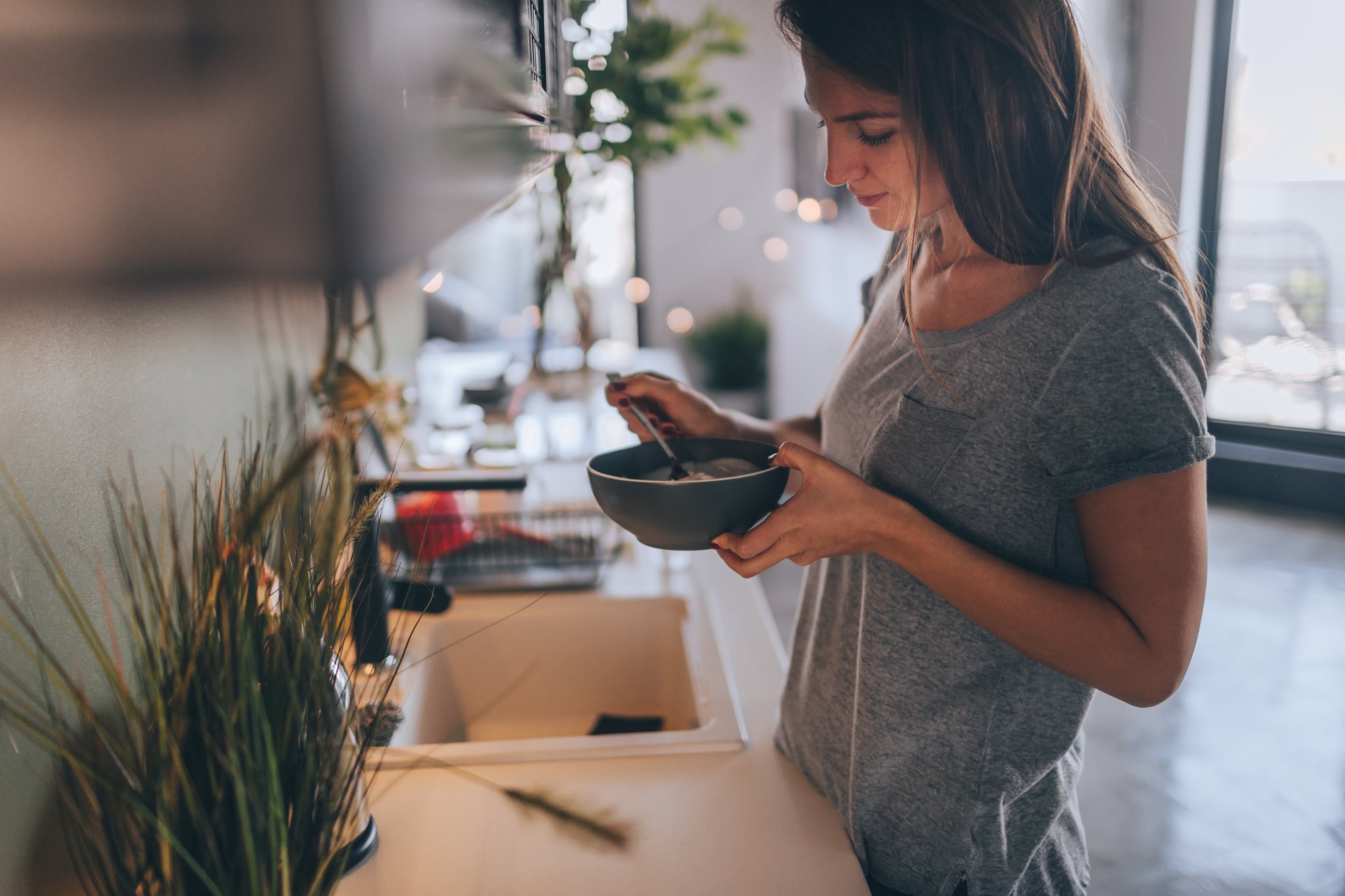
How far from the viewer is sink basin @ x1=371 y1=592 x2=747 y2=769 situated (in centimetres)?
116

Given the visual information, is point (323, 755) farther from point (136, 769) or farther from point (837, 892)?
point (837, 892)

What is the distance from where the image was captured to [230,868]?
42 cm

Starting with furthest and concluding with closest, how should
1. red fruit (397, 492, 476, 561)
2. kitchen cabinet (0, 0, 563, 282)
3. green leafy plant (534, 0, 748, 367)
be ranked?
green leafy plant (534, 0, 748, 367), red fruit (397, 492, 476, 561), kitchen cabinet (0, 0, 563, 282)

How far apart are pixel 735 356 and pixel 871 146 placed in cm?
456

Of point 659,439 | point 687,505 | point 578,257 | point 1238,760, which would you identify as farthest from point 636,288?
point 687,505

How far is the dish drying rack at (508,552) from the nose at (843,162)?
75 cm

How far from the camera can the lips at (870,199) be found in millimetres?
751

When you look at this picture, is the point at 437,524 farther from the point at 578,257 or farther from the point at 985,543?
the point at 578,257

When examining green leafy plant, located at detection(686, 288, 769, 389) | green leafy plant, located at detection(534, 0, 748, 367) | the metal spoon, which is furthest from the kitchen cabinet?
green leafy plant, located at detection(686, 288, 769, 389)

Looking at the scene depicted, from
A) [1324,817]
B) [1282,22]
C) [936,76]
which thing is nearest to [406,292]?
[936,76]

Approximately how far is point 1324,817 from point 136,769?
106 inches

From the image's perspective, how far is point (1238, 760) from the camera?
7.62 feet

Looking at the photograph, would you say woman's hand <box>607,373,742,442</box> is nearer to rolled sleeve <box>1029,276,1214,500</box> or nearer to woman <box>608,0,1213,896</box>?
woman <box>608,0,1213,896</box>

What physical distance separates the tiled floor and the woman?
1.55 m
